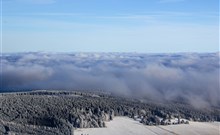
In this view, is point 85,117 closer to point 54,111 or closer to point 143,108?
point 54,111

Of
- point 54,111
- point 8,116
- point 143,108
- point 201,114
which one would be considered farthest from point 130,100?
point 8,116

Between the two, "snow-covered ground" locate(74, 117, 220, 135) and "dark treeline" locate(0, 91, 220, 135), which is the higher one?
"dark treeline" locate(0, 91, 220, 135)

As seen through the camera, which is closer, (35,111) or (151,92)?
(35,111)

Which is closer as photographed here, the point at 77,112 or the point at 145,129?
the point at 145,129

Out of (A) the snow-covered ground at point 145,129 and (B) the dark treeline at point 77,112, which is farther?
(A) the snow-covered ground at point 145,129

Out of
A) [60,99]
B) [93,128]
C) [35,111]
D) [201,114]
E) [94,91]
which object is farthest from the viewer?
[94,91]

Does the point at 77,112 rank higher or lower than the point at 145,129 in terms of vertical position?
higher

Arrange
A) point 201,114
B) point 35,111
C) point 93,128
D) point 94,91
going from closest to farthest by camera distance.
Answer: point 93,128
point 35,111
point 201,114
point 94,91

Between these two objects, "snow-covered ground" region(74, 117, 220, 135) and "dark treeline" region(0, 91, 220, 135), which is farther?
"snow-covered ground" region(74, 117, 220, 135)
